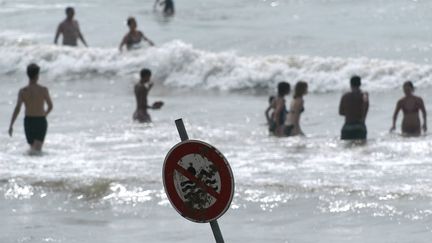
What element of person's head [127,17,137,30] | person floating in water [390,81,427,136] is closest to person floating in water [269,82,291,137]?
person floating in water [390,81,427,136]

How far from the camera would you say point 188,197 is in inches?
275

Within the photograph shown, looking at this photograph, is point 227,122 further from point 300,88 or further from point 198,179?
point 198,179

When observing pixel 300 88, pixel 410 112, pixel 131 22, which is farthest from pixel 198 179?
pixel 131 22

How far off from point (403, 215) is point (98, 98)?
14.0m

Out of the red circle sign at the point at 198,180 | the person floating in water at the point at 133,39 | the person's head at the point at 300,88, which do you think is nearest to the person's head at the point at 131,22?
the person floating in water at the point at 133,39

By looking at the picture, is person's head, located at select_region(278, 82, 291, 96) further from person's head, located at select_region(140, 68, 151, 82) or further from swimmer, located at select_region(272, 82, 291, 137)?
person's head, located at select_region(140, 68, 151, 82)

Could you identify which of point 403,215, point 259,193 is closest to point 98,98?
point 259,193

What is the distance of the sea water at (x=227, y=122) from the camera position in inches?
467

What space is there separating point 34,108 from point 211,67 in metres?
11.8

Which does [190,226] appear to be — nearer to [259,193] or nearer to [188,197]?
[259,193]

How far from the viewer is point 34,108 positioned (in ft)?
53.4

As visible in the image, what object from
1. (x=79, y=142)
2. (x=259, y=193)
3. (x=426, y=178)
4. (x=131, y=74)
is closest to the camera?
(x=259, y=193)

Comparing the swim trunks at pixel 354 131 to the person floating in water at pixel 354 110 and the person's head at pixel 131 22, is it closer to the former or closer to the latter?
the person floating in water at pixel 354 110

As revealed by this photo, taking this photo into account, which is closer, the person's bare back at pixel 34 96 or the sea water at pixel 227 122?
the sea water at pixel 227 122
